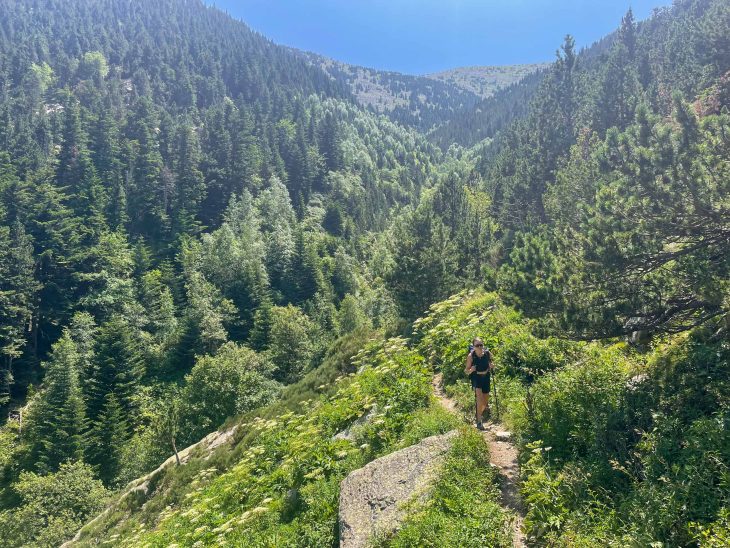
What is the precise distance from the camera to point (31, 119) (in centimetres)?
11125

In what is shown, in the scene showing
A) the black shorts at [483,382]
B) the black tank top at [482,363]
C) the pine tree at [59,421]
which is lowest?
the pine tree at [59,421]

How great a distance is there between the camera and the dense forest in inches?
275

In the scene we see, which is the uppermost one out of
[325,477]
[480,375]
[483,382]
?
[480,375]

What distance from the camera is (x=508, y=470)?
7.36 metres

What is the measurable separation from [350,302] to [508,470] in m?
50.0

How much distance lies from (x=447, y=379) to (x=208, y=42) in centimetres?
22861

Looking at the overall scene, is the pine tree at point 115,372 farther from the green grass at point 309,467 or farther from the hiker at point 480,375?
the hiker at point 480,375

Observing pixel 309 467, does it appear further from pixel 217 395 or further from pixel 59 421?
pixel 59 421

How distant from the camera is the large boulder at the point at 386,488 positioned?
6.86 meters

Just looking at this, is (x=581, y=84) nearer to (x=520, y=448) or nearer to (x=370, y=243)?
(x=370, y=243)

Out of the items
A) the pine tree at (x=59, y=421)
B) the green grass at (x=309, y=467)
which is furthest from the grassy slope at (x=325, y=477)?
the pine tree at (x=59, y=421)

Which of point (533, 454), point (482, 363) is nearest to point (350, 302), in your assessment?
point (482, 363)

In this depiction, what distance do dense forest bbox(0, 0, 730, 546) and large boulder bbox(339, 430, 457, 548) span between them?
451 mm

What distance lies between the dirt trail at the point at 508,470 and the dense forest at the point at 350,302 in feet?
0.89
